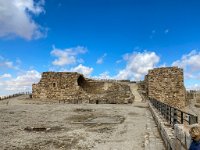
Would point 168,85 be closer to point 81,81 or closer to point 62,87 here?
point 62,87

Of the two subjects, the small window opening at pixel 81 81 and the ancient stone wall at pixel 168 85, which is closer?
the ancient stone wall at pixel 168 85

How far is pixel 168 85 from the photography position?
36.4m

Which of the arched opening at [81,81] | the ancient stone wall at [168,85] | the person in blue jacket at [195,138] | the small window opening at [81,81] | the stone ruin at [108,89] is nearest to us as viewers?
the person in blue jacket at [195,138]

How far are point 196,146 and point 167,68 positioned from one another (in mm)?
31564

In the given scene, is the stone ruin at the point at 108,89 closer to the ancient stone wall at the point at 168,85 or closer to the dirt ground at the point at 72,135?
the ancient stone wall at the point at 168,85

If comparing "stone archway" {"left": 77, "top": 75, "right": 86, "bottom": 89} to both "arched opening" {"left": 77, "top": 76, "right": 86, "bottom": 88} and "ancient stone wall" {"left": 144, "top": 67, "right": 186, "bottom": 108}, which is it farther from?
"ancient stone wall" {"left": 144, "top": 67, "right": 186, "bottom": 108}

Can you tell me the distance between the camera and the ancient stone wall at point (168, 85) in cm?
3597

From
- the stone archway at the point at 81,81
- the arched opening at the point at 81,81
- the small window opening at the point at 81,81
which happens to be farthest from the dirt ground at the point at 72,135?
the small window opening at the point at 81,81

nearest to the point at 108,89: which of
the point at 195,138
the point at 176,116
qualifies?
the point at 176,116

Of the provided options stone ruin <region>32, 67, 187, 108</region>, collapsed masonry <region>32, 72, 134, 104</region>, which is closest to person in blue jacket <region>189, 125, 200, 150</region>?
stone ruin <region>32, 67, 187, 108</region>

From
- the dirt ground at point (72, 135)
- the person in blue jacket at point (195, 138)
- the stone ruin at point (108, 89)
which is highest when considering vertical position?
the stone ruin at point (108, 89)

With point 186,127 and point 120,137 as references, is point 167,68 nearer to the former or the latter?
point 120,137

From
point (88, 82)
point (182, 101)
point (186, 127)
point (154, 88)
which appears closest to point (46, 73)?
point (88, 82)

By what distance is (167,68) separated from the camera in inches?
1427
